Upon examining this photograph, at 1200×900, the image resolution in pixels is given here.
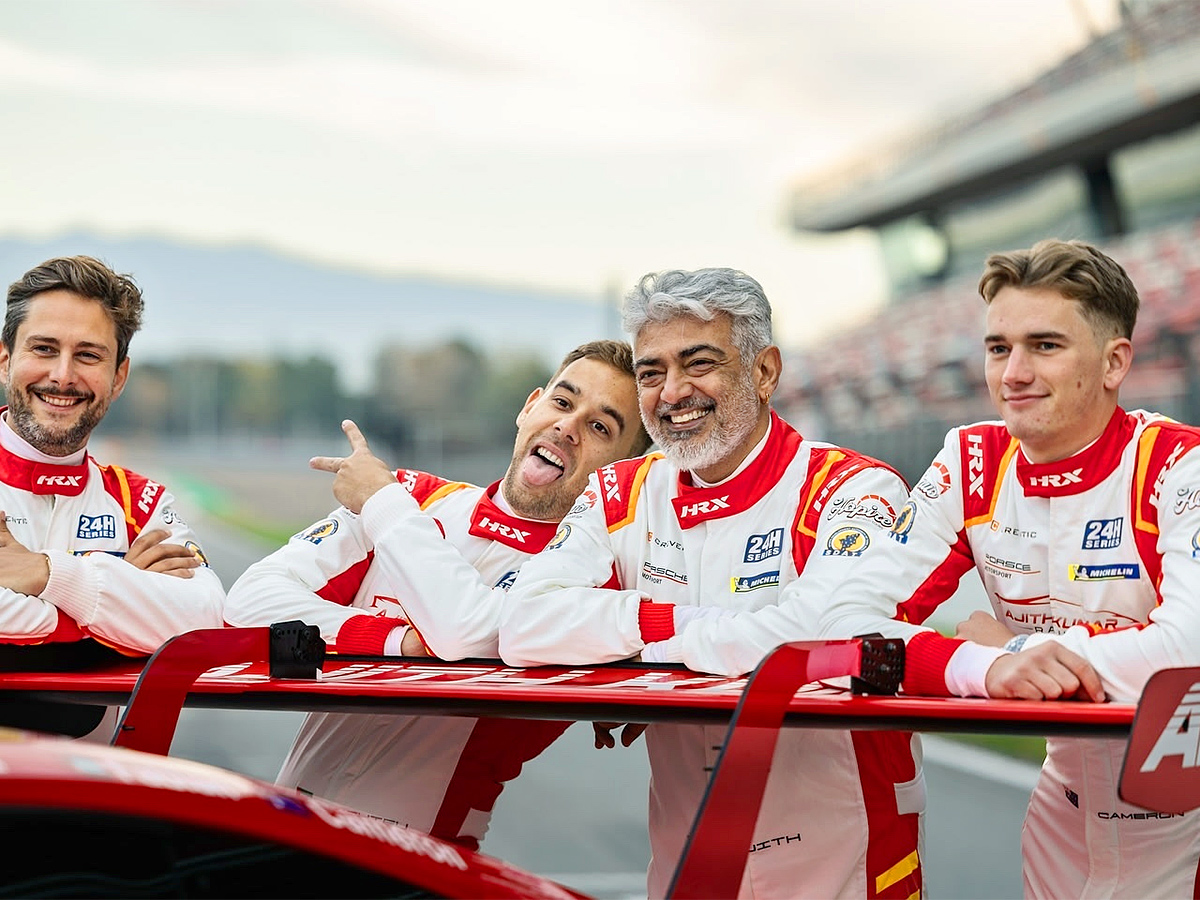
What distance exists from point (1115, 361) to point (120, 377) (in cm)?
257

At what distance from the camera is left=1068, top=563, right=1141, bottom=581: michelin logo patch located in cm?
303

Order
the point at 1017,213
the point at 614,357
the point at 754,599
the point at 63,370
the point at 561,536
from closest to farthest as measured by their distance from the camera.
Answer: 1. the point at 754,599
2. the point at 561,536
3. the point at 63,370
4. the point at 614,357
5. the point at 1017,213

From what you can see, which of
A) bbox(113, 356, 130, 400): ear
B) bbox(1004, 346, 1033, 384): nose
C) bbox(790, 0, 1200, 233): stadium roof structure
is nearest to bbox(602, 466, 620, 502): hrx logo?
bbox(1004, 346, 1033, 384): nose

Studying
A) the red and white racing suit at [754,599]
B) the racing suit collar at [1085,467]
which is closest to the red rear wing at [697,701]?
the red and white racing suit at [754,599]

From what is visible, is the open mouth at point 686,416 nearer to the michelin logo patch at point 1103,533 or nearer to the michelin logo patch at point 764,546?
the michelin logo patch at point 764,546

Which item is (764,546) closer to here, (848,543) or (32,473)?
(848,543)

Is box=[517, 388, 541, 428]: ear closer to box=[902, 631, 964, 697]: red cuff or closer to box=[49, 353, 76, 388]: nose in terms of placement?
box=[49, 353, 76, 388]: nose

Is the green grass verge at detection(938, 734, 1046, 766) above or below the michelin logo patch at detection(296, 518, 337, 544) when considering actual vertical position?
below

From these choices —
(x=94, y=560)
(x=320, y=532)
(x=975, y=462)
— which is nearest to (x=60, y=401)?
(x=94, y=560)

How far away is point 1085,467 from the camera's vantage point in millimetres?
3117

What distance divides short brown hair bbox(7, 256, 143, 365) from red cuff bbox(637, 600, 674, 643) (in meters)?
1.65

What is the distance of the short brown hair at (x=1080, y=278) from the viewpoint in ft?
10.4

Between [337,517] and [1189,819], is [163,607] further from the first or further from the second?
[1189,819]

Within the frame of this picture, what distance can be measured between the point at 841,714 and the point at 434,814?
4.96 ft
